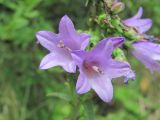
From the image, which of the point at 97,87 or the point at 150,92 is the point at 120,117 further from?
the point at 97,87

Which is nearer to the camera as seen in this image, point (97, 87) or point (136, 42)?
point (97, 87)

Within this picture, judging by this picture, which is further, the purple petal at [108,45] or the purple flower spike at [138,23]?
the purple flower spike at [138,23]

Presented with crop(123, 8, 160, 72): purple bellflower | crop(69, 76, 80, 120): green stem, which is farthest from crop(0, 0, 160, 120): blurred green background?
crop(123, 8, 160, 72): purple bellflower

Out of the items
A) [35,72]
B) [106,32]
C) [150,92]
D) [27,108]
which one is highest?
[106,32]

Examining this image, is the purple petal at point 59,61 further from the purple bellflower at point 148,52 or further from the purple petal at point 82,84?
the purple bellflower at point 148,52

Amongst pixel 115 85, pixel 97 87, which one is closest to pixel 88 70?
pixel 97 87

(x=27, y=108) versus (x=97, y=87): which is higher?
(x=97, y=87)

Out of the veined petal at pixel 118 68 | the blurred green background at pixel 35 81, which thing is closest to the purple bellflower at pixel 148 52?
the veined petal at pixel 118 68
